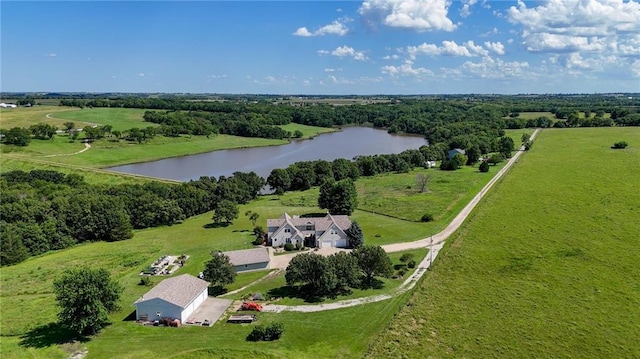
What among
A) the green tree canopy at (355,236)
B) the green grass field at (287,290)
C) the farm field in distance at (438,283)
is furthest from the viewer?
the green tree canopy at (355,236)

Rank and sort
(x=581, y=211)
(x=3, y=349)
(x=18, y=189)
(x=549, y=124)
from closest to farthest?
(x=3, y=349) < (x=581, y=211) < (x=18, y=189) < (x=549, y=124)

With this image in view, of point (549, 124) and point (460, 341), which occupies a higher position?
point (549, 124)

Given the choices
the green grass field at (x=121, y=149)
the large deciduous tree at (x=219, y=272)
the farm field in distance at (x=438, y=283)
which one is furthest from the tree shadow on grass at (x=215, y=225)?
the green grass field at (x=121, y=149)

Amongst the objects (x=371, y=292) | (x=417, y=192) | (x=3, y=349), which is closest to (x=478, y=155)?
(x=417, y=192)

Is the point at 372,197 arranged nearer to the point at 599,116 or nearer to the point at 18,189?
the point at 18,189

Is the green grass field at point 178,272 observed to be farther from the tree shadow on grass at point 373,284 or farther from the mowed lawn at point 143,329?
the tree shadow on grass at point 373,284

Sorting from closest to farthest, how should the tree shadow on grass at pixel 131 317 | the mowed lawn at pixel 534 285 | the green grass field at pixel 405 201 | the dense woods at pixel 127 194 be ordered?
the mowed lawn at pixel 534 285
the tree shadow on grass at pixel 131 317
the dense woods at pixel 127 194
the green grass field at pixel 405 201

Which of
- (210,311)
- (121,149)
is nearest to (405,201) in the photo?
(210,311)
